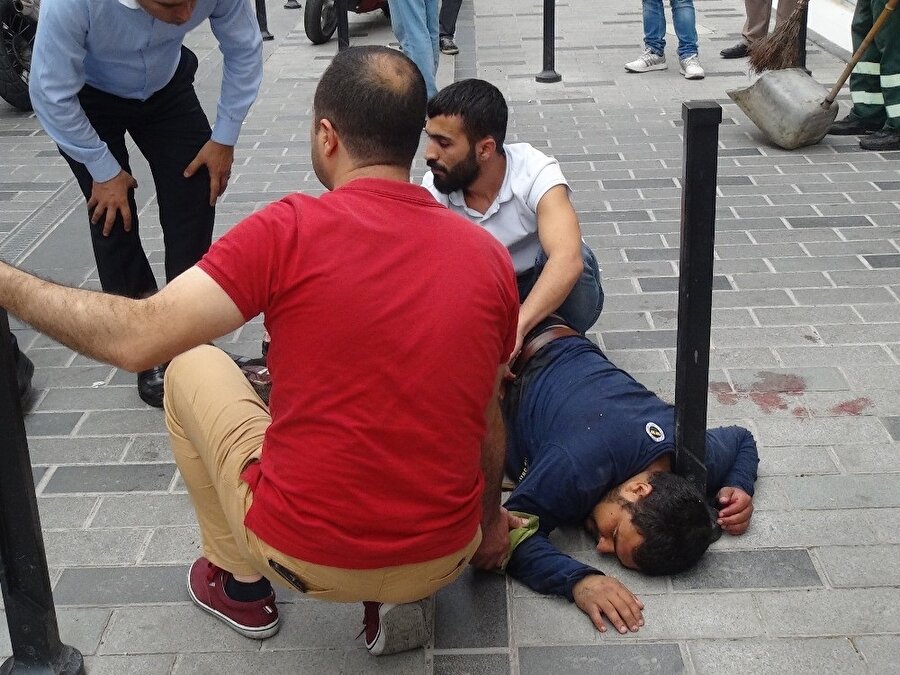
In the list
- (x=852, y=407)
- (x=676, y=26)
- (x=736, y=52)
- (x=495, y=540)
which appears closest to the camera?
(x=495, y=540)

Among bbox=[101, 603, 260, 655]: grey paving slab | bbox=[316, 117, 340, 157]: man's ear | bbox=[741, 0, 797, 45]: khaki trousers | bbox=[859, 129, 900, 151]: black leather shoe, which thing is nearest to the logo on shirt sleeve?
bbox=[101, 603, 260, 655]: grey paving slab

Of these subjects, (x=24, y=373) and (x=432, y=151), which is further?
(x=24, y=373)

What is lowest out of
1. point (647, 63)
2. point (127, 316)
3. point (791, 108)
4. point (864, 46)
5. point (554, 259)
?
point (647, 63)

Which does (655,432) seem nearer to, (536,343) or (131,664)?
(536,343)

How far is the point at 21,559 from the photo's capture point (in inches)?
90.9

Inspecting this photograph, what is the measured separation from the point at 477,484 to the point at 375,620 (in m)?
0.44

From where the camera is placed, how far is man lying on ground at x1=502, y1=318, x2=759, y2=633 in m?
2.71

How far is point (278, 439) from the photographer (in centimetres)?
216

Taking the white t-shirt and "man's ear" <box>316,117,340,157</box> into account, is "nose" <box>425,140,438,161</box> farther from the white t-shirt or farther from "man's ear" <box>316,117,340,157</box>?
"man's ear" <box>316,117,340,157</box>

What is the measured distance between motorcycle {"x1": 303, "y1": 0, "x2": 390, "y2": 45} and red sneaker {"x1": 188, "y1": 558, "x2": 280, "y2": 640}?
7.91 metres

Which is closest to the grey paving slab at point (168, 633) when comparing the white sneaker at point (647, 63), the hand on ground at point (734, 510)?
the hand on ground at point (734, 510)

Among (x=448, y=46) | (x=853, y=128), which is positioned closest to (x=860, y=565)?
(x=853, y=128)

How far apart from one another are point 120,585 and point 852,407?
2.22 m

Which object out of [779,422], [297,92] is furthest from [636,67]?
[779,422]
